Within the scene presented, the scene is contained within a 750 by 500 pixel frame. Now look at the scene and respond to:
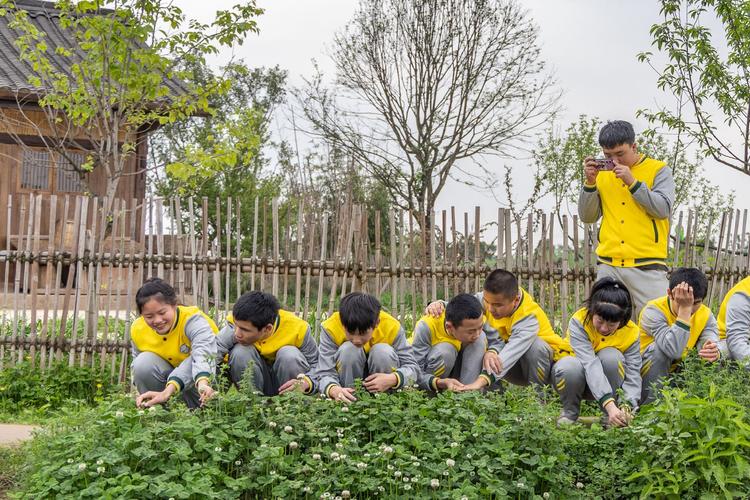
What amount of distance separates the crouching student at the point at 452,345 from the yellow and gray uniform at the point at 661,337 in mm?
921

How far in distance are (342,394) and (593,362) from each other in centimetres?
151

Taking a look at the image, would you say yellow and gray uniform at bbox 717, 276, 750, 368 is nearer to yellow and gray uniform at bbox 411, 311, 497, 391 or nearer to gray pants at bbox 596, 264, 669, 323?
gray pants at bbox 596, 264, 669, 323

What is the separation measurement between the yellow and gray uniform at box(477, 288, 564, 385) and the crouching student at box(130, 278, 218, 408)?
1.62 m

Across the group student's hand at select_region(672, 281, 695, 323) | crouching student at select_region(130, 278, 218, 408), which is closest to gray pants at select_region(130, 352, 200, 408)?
crouching student at select_region(130, 278, 218, 408)

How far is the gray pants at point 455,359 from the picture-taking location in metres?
5.40

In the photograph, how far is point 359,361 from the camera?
17.1 ft

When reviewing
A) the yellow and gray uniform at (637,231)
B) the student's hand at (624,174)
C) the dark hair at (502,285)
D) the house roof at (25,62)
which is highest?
the house roof at (25,62)

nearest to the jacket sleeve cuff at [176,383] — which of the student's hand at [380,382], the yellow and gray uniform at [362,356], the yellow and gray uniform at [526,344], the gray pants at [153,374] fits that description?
the gray pants at [153,374]

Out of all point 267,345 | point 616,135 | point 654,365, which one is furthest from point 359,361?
point 616,135

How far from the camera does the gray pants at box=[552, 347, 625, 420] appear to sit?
17.5 feet

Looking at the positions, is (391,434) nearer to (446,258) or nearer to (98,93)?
(446,258)

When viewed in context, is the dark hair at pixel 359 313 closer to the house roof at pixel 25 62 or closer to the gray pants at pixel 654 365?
the gray pants at pixel 654 365

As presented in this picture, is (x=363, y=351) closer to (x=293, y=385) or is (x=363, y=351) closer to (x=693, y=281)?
(x=293, y=385)

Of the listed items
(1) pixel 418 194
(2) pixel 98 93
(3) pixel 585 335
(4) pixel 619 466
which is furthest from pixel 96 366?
(1) pixel 418 194
